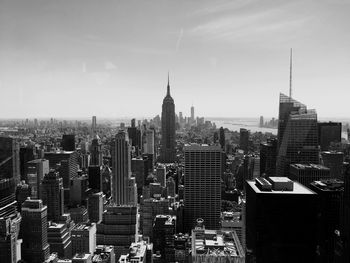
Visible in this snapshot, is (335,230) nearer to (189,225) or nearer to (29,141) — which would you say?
(189,225)

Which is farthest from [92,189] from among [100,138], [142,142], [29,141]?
[142,142]

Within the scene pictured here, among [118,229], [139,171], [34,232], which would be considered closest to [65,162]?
[139,171]

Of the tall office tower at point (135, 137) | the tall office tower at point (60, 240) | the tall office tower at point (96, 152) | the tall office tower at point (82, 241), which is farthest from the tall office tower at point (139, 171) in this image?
the tall office tower at point (82, 241)

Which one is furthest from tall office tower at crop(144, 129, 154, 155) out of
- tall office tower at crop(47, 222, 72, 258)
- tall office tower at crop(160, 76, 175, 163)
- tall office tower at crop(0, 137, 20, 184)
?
tall office tower at crop(47, 222, 72, 258)

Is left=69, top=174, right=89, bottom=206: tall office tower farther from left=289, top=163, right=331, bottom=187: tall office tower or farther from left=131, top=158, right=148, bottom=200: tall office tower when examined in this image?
left=289, top=163, right=331, bottom=187: tall office tower

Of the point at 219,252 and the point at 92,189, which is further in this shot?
the point at 92,189
